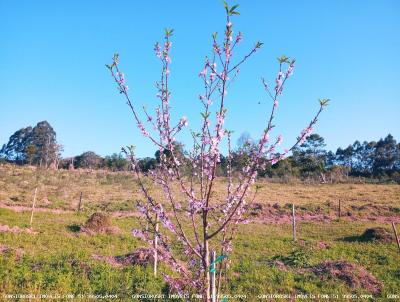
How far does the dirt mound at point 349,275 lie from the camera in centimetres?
1158

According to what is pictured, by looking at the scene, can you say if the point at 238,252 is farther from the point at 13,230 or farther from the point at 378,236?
the point at 13,230

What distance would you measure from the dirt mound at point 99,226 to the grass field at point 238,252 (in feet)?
2.06

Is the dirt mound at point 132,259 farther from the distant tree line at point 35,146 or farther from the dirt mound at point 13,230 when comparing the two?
the distant tree line at point 35,146

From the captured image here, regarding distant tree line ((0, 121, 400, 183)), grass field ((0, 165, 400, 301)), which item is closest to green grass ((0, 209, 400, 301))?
grass field ((0, 165, 400, 301))

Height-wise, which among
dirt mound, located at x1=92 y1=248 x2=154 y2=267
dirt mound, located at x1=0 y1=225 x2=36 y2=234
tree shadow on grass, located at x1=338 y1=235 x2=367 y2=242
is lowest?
tree shadow on grass, located at x1=338 y1=235 x2=367 y2=242

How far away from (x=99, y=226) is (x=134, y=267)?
8.82m

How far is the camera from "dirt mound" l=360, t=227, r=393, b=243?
19422 mm

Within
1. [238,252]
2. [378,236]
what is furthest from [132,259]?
[378,236]

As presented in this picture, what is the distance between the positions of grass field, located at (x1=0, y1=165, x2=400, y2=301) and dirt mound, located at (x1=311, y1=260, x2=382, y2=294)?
0.23ft

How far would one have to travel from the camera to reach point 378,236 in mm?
19641

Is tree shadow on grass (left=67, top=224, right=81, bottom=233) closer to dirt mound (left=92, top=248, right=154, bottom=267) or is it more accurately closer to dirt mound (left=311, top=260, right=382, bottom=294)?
dirt mound (left=92, top=248, right=154, bottom=267)

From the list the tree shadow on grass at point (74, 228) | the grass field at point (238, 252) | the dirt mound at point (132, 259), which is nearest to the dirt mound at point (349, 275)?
the grass field at point (238, 252)

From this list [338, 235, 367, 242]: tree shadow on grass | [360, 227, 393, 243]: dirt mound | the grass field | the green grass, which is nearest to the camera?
the green grass

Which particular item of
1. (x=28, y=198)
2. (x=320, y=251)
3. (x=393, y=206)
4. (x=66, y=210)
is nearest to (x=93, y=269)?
(x=320, y=251)
